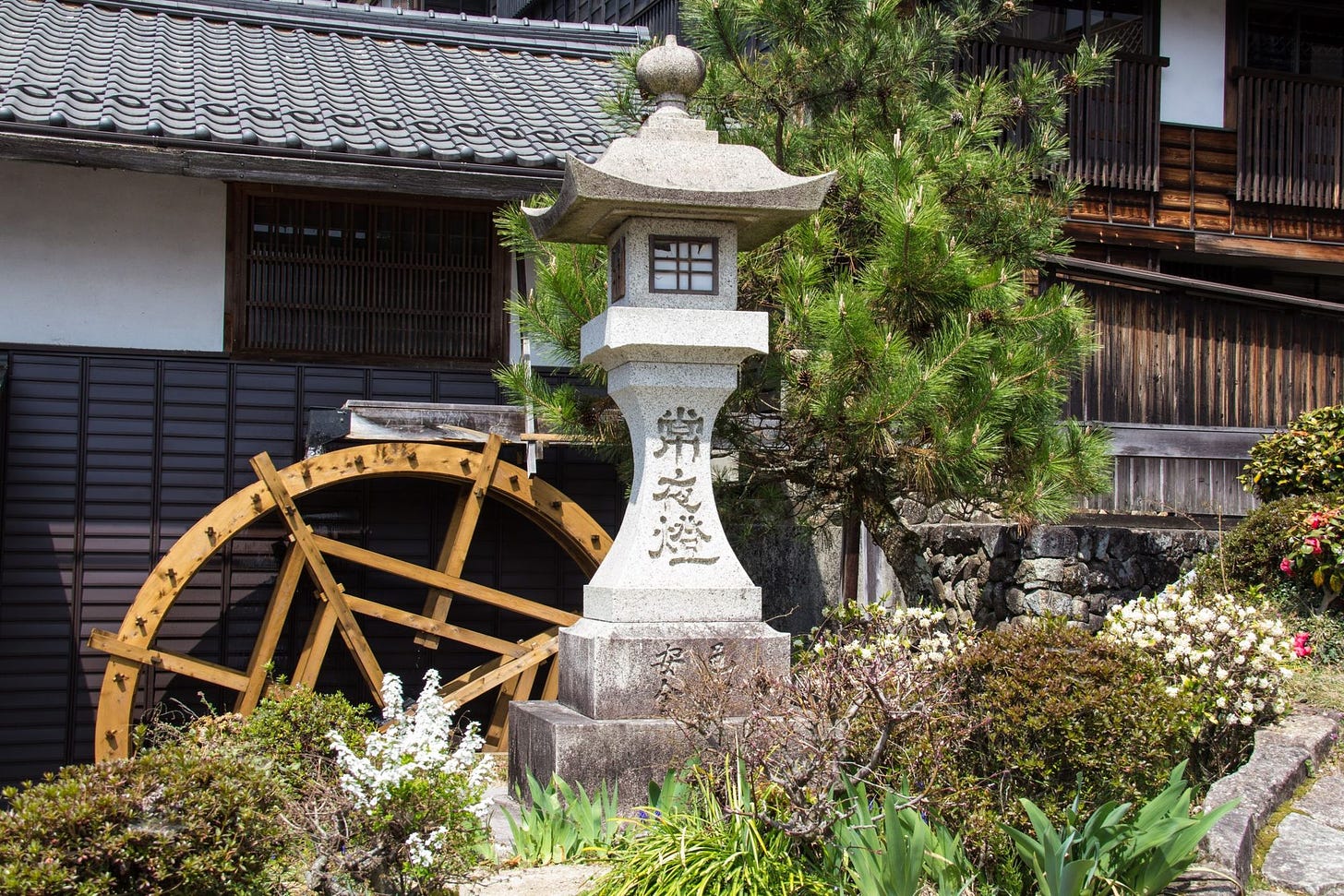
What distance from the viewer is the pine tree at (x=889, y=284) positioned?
7.93 metres

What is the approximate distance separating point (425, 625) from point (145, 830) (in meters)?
5.27

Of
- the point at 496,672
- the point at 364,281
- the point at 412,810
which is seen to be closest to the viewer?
the point at 412,810

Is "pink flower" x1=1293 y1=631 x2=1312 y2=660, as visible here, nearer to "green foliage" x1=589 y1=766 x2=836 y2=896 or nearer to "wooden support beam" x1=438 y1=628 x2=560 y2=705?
"green foliage" x1=589 y1=766 x2=836 y2=896

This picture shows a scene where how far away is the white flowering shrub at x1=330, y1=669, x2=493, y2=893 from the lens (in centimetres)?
515

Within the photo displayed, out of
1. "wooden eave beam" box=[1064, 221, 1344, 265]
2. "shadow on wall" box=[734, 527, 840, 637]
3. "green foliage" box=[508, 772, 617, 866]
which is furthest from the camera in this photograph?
"wooden eave beam" box=[1064, 221, 1344, 265]

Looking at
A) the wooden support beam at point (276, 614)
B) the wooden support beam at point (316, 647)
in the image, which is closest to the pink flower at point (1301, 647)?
the wooden support beam at point (316, 647)

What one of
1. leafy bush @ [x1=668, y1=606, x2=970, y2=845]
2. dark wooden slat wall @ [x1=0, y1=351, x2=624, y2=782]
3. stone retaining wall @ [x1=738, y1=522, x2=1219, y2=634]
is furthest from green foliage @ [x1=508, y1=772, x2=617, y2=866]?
dark wooden slat wall @ [x1=0, y1=351, x2=624, y2=782]

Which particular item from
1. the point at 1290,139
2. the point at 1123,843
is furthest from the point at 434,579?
the point at 1290,139

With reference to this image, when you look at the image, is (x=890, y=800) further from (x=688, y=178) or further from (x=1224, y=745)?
(x=688, y=178)

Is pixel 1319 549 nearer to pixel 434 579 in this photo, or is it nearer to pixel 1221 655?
pixel 1221 655

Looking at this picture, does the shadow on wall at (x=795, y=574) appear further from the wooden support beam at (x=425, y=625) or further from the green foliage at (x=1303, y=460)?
the green foliage at (x=1303, y=460)

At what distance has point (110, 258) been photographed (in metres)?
9.97

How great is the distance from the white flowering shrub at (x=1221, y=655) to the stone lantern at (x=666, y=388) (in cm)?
194

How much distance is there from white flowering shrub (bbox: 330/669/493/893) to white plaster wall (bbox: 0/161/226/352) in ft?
18.7
